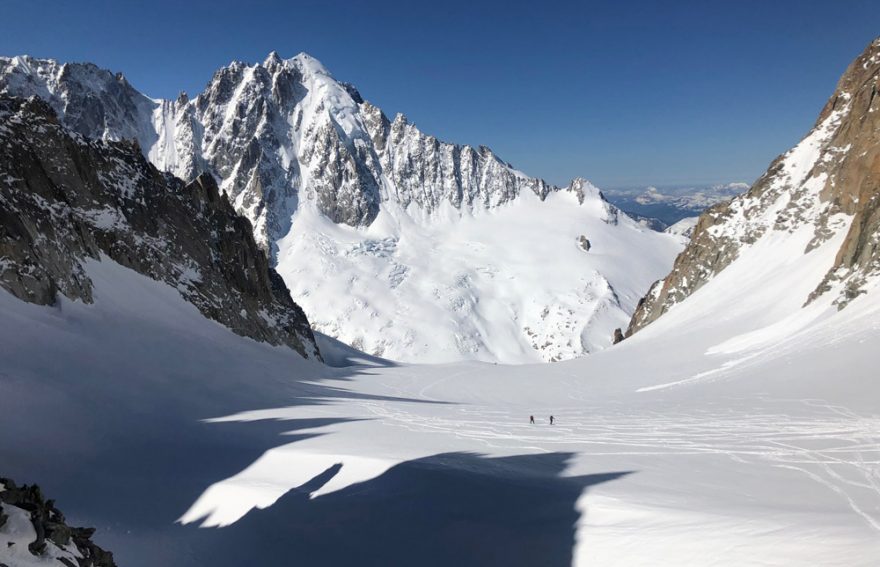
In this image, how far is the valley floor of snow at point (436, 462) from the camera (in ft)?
38.3

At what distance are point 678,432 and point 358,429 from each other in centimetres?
1236

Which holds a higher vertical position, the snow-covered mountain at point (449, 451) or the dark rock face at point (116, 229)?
the dark rock face at point (116, 229)

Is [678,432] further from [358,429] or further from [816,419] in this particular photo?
[358,429]

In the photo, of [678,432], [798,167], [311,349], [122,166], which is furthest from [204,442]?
[798,167]

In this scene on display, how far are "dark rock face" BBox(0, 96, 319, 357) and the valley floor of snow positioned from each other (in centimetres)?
506

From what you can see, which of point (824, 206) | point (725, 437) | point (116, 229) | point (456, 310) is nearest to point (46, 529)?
point (725, 437)

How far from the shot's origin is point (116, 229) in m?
49.5

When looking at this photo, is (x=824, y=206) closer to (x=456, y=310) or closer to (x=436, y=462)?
(x=436, y=462)

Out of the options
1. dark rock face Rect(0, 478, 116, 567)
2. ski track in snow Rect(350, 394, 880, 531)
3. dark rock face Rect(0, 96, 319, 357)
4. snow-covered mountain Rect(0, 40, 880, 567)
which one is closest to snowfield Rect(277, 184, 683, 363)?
dark rock face Rect(0, 96, 319, 357)

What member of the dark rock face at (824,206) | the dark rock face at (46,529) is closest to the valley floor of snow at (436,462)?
the dark rock face at (46,529)

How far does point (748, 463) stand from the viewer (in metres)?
16.0

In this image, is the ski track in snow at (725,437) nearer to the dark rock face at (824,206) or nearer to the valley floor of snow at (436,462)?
the valley floor of snow at (436,462)

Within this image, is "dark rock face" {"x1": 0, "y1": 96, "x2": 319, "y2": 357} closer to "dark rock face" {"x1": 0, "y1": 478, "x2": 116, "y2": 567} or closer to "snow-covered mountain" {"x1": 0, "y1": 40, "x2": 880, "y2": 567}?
"snow-covered mountain" {"x1": 0, "y1": 40, "x2": 880, "y2": 567}

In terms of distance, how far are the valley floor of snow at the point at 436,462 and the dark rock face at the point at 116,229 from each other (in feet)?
16.6
